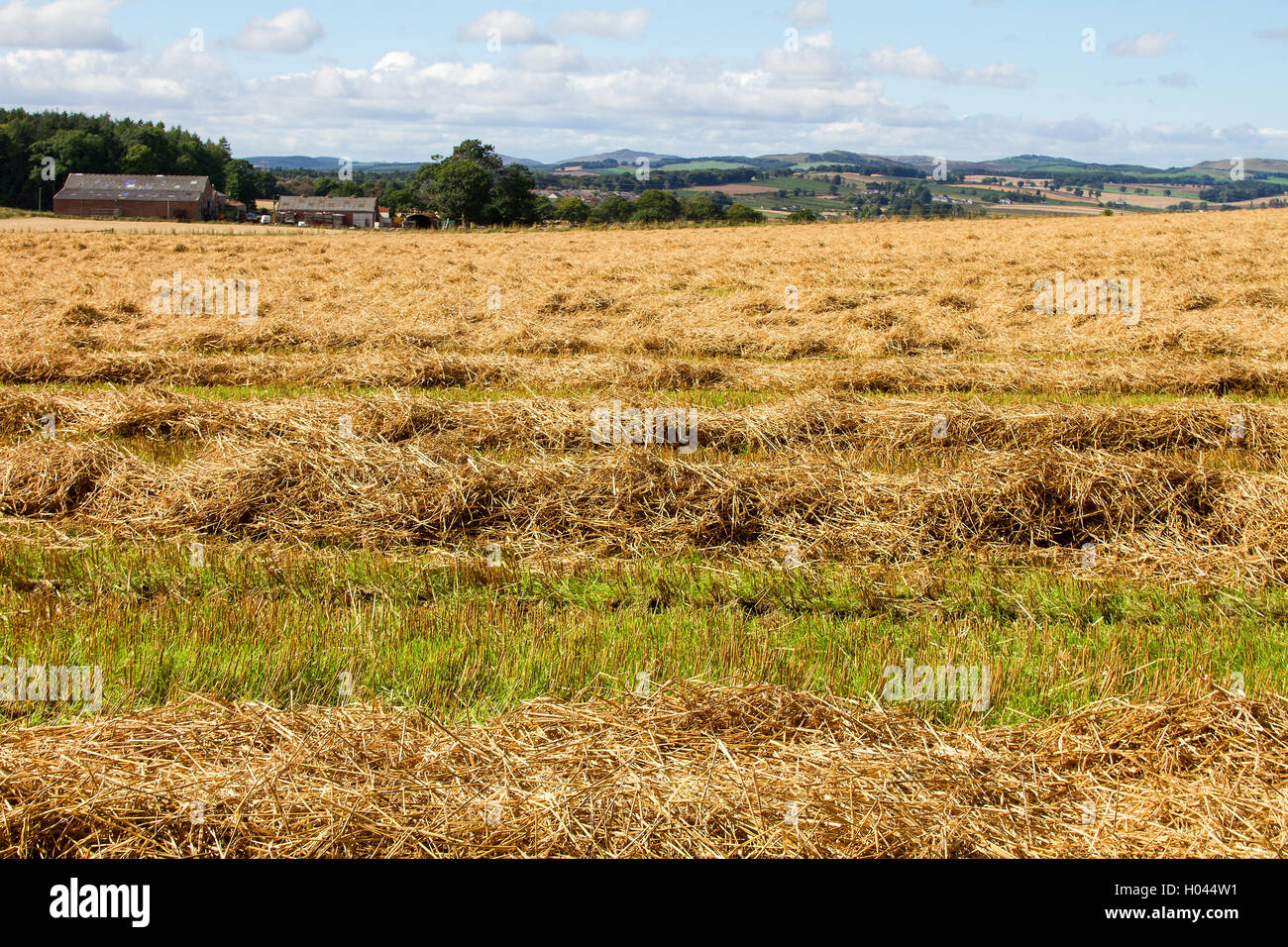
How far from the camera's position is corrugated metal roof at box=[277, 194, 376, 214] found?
340 feet

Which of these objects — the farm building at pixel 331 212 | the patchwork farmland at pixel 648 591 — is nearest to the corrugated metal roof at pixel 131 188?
the farm building at pixel 331 212

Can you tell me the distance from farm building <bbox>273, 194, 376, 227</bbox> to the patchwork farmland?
311 ft

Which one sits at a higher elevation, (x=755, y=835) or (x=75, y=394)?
(x=75, y=394)

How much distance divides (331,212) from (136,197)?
19.7 m

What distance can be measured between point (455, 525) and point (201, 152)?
135 meters

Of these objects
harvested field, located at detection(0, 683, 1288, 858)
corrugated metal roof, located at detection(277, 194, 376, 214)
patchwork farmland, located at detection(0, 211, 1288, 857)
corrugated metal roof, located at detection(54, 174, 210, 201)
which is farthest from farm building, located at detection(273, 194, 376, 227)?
harvested field, located at detection(0, 683, 1288, 858)

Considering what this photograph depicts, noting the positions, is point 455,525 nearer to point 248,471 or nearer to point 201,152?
point 248,471

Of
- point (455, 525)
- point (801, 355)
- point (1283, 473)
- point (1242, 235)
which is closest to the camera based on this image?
point (455, 525)

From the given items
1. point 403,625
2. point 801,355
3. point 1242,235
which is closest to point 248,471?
→ point 403,625

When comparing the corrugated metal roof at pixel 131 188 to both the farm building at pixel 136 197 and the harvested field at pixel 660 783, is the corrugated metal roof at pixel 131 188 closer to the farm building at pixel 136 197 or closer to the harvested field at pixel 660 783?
the farm building at pixel 136 197

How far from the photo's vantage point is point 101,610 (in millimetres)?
5754

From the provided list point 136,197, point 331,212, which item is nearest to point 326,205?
point 331,212

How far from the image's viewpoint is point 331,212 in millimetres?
103500
